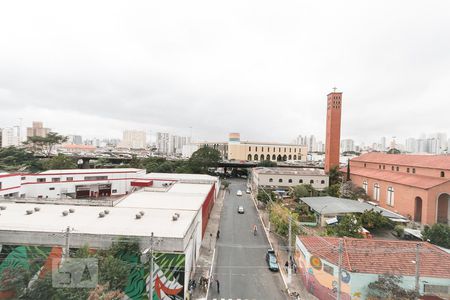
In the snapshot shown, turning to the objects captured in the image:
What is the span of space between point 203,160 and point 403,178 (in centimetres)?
4111

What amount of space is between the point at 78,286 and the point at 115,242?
11.4 ft

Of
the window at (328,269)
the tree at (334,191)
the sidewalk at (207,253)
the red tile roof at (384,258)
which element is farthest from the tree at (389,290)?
the tree at (334,191)

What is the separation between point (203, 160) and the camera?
62906 millimetres

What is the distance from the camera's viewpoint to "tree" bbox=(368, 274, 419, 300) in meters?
11.9

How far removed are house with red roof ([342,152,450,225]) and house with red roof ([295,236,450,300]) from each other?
15.4 metres

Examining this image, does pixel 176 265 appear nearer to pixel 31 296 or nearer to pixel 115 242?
pixel 115 242

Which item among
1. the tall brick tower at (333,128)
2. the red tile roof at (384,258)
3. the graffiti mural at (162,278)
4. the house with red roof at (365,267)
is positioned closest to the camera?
the house with red roof at (365,267)

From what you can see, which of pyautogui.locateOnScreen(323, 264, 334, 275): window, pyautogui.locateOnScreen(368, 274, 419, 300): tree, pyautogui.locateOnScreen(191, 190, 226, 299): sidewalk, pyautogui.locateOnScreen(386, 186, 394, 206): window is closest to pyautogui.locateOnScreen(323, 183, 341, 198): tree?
pyautogui.locateOnScreen(386, 186, 394, 206): window

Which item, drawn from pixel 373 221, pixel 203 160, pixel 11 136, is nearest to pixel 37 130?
pixel 11 136

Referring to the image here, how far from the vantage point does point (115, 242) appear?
13.3 metres

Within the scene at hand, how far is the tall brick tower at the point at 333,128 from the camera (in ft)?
161

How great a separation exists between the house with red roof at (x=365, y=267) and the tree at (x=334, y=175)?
103 ft

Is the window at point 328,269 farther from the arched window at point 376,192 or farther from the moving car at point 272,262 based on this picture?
the arched window at point 376,192

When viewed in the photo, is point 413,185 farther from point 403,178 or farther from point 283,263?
point 283,263
